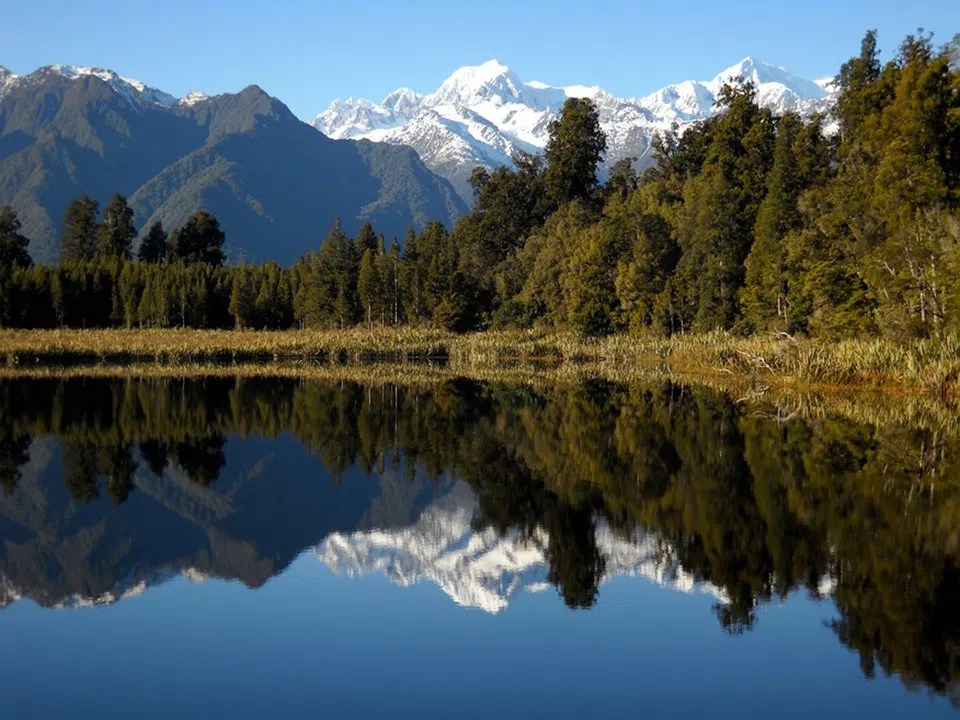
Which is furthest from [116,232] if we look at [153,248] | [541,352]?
[541,352]

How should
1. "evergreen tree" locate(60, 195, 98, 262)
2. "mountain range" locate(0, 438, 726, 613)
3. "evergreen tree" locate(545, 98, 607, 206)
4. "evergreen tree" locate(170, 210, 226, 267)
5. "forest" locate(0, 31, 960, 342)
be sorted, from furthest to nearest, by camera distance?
"evergreen tree" locate(170, 210, 226, 267) → "evergreen tree" locate(60, 195, 98, 262) → "evergreen tree" locate(545, 98, 607, 206) → "forest" locate(0, 31, 960, 342) → "mountain range" locate(0, 438, 726, 613)

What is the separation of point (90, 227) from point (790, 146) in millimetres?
78561

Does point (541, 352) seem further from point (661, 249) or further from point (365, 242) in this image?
point (365, 242)

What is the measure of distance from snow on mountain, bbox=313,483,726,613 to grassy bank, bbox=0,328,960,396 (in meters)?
23.0

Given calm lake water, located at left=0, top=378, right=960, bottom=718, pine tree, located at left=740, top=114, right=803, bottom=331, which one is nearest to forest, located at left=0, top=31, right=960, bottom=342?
pine tree, located at left=740, top=114, right=803, bottom=331

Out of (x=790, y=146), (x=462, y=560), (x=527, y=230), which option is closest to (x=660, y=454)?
(x=462, y=560)

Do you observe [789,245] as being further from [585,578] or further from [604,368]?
[585,578]

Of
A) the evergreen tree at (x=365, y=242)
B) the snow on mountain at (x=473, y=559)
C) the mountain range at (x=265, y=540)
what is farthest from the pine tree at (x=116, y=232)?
the snow on mountain at (x=473, y=559)

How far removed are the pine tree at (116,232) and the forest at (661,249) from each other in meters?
0.24

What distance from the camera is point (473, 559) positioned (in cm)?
1573

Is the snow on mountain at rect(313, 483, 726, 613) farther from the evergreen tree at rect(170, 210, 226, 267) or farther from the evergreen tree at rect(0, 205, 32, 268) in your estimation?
the evergreen tree at rect(170, 210, 226, 267)

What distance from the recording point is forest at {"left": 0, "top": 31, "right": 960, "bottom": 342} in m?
45.0

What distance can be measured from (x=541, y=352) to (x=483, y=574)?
57148 mm

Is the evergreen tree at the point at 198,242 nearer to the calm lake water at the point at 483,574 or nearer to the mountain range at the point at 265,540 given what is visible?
the calm lake water at the point at 483,574
